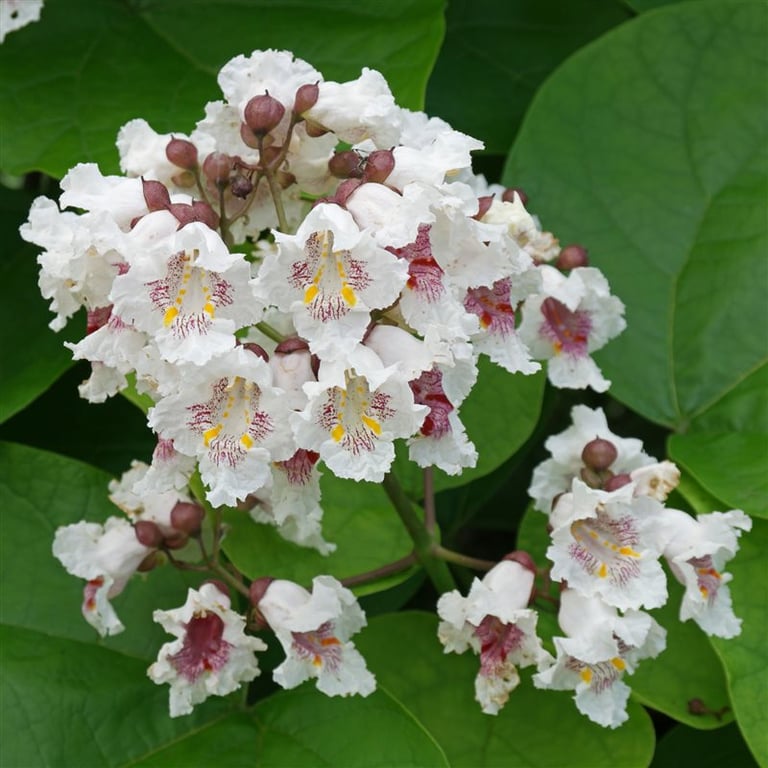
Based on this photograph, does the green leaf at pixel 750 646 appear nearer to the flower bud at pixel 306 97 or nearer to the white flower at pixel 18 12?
the flower bud at pixel 306 97

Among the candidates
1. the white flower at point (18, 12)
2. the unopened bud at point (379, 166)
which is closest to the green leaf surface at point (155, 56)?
the white flower at point (18, 12)

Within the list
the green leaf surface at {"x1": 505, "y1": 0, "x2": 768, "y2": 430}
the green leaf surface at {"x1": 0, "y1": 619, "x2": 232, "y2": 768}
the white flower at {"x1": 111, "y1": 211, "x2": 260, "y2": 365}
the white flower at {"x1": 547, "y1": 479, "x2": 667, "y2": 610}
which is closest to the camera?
the white flower at {"x1": 111, "y1": 211, "x2": 260, "y2": 365}

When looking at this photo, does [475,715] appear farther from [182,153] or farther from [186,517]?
[182,153]

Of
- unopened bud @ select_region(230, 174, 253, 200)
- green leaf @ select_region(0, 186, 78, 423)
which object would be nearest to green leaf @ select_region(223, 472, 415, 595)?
green leaf @ select_region(0, 186, 78, 423)

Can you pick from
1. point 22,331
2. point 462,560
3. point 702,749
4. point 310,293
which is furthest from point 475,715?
point 22,331

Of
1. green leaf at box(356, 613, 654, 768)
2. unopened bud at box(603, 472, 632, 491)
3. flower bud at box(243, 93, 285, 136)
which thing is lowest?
green leaf at box(356, 613, 654, 768)

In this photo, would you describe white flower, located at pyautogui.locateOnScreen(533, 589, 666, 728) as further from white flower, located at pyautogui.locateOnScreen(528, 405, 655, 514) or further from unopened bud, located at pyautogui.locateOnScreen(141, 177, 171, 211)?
unopened bud, located at pyautogui.locateOnScreen(141, 177, 171, 211)
